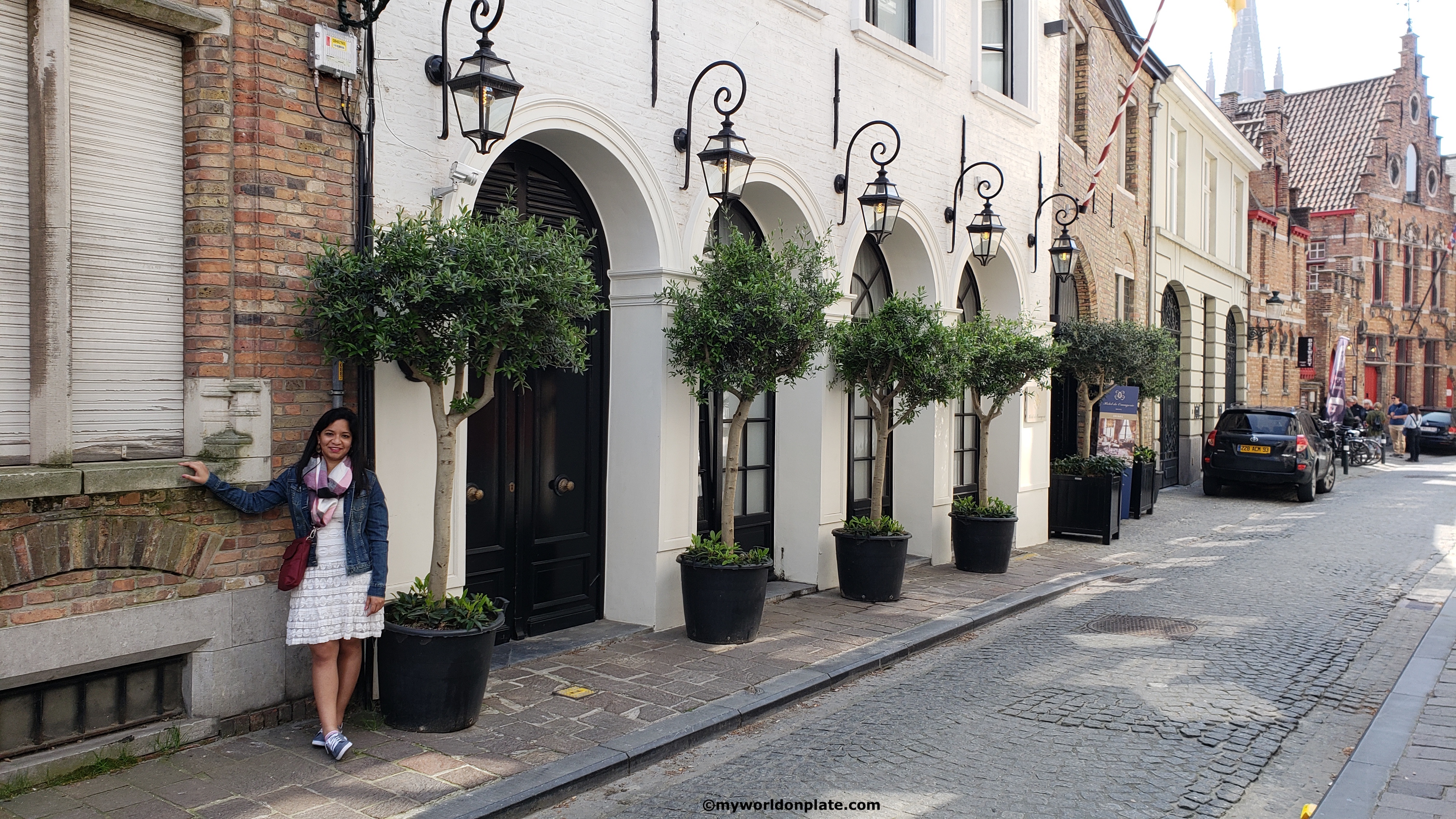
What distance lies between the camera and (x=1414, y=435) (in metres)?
30.0

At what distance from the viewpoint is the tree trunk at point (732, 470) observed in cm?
721

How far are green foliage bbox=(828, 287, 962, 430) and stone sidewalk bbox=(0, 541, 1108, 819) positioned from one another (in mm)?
1977

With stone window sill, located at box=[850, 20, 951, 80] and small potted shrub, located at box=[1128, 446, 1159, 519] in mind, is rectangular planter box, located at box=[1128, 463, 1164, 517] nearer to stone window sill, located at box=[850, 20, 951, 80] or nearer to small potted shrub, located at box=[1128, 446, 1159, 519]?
small potted shrub, located at box=[1128, 446, 1159, 519]

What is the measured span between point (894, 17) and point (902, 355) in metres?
4.19

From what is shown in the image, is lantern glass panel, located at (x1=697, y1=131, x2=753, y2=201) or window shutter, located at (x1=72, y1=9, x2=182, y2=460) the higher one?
lantern glass panel, located at (x1=697, y1=131, x2=753, y2=201)

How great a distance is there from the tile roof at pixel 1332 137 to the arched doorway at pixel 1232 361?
1183 centimetres

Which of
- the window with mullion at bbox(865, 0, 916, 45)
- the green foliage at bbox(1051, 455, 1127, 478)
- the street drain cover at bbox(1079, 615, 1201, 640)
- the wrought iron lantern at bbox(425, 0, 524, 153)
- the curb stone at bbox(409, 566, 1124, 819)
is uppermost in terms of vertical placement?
the window with mullion at bbox(865, 0, 916, 45)

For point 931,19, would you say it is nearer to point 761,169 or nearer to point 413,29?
point 761,169

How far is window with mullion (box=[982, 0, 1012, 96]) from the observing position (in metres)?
12.0

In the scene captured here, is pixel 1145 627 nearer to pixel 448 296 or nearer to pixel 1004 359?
pixel 1004 359

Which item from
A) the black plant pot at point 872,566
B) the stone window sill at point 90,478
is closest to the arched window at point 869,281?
the black plant pot at point 872,566

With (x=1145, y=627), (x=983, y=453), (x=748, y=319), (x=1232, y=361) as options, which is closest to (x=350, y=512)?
(x=748, y=319)

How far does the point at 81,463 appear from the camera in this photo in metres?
4.56

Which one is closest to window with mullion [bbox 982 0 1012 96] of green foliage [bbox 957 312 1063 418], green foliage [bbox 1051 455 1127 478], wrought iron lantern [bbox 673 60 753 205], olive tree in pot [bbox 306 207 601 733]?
green foliage [bbox 957 312 1063 418]
